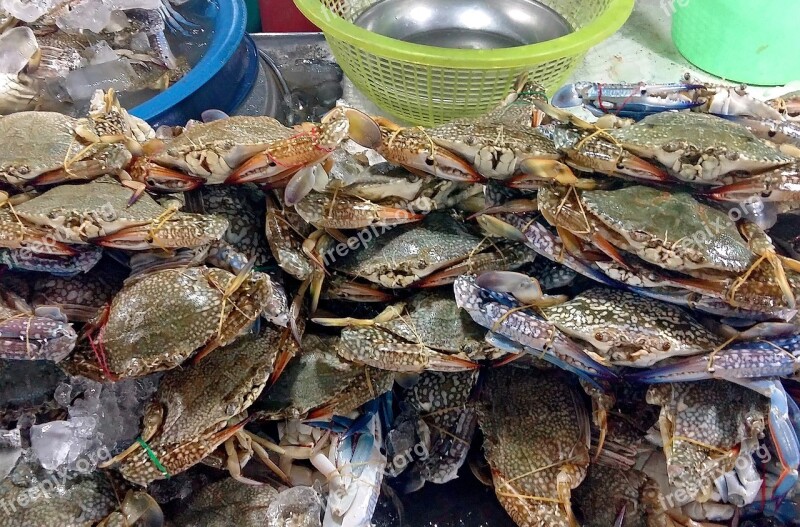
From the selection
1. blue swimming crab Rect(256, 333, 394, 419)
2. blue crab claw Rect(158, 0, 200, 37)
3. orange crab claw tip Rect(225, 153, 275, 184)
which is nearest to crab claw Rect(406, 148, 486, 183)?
orange crab claw tip Rect(225, 153, 275, 184)

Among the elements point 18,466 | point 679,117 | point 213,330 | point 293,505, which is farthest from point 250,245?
point 679,117

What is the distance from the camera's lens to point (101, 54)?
2570 millimetres

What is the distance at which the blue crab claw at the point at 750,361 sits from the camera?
4.68 ft

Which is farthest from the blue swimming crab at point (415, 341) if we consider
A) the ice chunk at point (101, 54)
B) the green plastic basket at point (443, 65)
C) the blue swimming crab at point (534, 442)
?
the ice chunk at point (101, 54)

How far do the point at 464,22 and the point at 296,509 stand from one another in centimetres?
223

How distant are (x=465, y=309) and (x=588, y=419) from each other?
561mm

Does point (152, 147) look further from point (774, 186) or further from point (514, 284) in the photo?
point (774, 186)

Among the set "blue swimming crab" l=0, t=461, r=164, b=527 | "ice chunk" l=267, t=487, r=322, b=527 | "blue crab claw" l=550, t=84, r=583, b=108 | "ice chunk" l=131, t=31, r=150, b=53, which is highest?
"blue crab claw" l=550, t=84, r=583, b=108

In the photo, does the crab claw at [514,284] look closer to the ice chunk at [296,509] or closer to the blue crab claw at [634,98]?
the blue crab claw at [634,98]

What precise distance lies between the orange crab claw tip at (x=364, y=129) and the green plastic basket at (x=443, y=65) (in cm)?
54

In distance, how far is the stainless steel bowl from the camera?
8.66 ft

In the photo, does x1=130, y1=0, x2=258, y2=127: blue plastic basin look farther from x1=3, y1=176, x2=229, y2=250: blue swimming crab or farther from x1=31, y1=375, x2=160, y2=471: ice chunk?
x1=31, y1=375, x2=160, y2=471: ice chunk

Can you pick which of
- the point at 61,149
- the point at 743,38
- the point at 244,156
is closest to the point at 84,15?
the point at 61,149

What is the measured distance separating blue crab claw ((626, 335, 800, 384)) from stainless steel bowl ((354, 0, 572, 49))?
1722 mm
